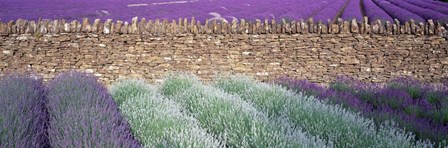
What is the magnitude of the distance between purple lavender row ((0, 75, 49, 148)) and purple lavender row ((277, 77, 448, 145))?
2334 mm

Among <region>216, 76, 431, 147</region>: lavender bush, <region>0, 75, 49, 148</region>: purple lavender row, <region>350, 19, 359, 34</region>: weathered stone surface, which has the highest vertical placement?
<region>350, 19, 359, 34</region>: weathered stone surface

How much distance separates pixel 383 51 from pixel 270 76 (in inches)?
69.4

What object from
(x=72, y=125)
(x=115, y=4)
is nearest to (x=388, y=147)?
(x=72, y=125)

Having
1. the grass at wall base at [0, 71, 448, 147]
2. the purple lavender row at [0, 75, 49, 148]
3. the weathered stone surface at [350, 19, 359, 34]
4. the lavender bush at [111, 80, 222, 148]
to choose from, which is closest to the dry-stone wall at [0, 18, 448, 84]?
the weathered stone surface at [350, 19, 359, 34]

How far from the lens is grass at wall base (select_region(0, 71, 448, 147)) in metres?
2.76

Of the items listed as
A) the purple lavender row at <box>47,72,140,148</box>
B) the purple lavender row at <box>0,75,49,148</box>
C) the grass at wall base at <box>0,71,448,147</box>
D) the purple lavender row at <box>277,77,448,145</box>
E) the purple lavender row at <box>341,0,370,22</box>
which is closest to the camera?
the purple lavender row at <box>47,72,140,148</box>

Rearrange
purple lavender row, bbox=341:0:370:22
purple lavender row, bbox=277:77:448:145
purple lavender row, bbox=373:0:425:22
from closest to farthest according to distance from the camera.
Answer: purple lavender row, bbox=277:77:448:145, purple lavender row, bbox=373:0:425:22, purple lavender row, bbox=341:0:370:22

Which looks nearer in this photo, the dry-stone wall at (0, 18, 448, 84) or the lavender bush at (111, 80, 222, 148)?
the lavender bush at (111, 80, 222, 148)

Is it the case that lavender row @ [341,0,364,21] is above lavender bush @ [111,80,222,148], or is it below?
above

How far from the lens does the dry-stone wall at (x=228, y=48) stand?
7324 millimetres

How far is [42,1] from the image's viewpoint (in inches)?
422

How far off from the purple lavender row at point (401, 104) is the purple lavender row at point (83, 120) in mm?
1957

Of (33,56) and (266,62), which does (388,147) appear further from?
(33,56)

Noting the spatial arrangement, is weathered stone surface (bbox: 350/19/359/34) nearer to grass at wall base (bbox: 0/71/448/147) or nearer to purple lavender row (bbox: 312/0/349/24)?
purple lavender row (bbox: 312/0/349/24)
